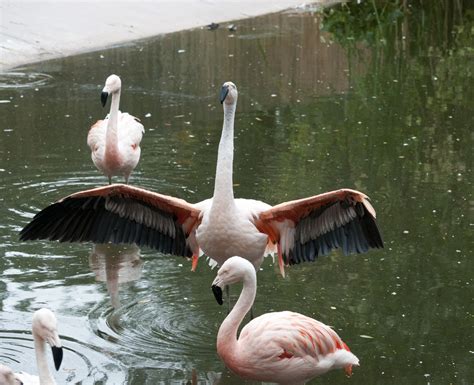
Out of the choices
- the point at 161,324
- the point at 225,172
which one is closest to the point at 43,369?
the point at 161,324

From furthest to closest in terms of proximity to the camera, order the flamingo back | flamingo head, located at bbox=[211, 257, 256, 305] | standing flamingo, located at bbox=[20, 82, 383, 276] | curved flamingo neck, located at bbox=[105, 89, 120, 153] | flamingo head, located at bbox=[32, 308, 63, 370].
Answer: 1. curved flamingo neck, located at bbox=[105, 89, 120, 153]
2. standing flamingo, located at bbox=[20, 82, 383, 276]
3. flamingo head, located at bbox=[211, 257, 256, 305]
4. the flamingo back
5. flamingo head, located at bbox=[32, 308, 63, 370]

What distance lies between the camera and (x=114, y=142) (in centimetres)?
867

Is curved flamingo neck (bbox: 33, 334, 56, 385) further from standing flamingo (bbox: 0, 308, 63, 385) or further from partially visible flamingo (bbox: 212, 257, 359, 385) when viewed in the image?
partially visible flamingo (bbox: 212, 257, 359, 385)

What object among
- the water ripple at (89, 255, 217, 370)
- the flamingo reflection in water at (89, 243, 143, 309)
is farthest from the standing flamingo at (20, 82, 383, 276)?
the flamingo reflection in water at (89, 243, 143, 309)

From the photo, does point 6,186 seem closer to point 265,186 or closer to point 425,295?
point 265,186

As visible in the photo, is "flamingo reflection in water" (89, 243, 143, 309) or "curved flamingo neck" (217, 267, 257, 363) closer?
"curved flamingo neck" (217, 267, 257, 363)

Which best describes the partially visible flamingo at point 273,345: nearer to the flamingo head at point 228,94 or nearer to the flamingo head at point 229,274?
the flamingo head at point 229,274

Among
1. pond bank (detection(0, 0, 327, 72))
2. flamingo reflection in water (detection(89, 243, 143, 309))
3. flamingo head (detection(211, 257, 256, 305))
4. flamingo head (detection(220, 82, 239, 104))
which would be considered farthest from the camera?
pond bank (detection(0, 0, 327, 72))

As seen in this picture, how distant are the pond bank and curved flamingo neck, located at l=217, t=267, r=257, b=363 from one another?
319 inches

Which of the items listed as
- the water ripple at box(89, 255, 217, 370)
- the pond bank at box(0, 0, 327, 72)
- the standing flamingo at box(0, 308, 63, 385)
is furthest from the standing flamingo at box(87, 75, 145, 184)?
the pond bank at box(0, 0, 327, 72)

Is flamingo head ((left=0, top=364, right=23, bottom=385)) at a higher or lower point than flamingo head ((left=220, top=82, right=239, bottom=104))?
lower

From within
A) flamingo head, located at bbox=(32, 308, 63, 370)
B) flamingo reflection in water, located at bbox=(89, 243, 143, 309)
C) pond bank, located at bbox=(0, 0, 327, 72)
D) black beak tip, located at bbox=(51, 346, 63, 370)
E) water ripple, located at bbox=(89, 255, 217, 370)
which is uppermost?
pond bank, located at bbox=(0, 0, 327, 72)

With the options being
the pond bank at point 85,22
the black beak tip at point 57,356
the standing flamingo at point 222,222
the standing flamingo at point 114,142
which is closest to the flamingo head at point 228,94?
the standing flamingo at point 222,222

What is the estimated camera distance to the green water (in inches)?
245
